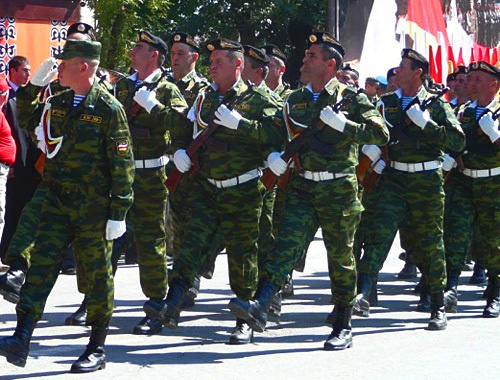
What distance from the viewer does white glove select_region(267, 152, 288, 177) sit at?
7.95 m

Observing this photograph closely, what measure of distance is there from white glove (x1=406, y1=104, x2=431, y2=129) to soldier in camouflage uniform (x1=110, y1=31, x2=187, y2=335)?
1733 mm

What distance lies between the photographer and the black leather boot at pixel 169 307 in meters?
7.94

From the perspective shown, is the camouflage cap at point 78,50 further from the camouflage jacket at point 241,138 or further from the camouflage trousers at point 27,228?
the camouflage jacket at point 241,138

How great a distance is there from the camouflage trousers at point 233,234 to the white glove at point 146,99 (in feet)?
2.45

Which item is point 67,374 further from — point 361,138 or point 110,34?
point 110,34

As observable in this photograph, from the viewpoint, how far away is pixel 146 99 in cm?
847

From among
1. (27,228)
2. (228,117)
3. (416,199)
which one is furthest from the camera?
(416,199)

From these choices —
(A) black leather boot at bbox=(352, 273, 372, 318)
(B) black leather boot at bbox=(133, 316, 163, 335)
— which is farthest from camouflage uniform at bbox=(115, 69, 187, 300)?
(A) black leather boot at bbox=(352, 273, 372, 318)

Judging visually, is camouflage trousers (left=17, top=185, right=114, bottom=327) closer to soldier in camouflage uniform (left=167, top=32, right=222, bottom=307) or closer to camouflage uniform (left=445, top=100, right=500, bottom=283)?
soldier in camouflage uniform (left=167, top=32, right=222, bottom=307)

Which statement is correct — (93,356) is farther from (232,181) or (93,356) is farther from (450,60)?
(450,60)

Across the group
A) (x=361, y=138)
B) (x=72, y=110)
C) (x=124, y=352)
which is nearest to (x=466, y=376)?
(x=361, y=138)

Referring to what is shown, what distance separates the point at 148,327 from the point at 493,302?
9.78ft

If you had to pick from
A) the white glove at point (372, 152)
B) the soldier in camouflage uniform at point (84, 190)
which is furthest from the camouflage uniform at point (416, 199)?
the soldier in camouflage uniform at point (84, 190)

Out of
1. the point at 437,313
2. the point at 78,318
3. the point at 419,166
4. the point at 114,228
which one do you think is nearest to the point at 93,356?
the point at 114,228
